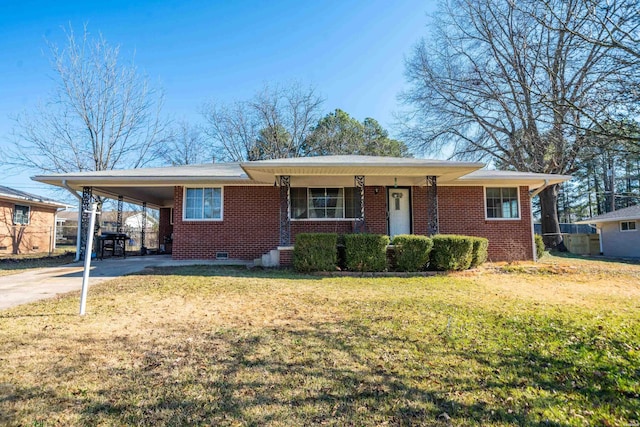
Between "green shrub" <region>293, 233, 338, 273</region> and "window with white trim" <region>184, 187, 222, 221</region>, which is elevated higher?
"window with white trim" <region>184, 187, 222, 221</region>

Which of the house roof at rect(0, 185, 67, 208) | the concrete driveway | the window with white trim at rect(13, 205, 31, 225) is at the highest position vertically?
the house roof at rect(0, 185, 67, 208)

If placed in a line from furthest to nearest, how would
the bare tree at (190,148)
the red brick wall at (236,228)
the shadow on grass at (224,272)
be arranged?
the bare tree at (190,148) → the red brick wall at (236,228) → the shadow on grass at (224,272)

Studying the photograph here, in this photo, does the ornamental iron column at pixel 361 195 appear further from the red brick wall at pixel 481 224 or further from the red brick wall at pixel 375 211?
the red brick wall at pixel 481 224

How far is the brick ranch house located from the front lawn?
15.9ft

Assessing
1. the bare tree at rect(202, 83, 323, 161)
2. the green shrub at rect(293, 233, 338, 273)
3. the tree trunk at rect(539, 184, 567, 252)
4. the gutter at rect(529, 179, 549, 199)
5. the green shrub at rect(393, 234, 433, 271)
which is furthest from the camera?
the bare tree at rect(202, 83, 323, 161)

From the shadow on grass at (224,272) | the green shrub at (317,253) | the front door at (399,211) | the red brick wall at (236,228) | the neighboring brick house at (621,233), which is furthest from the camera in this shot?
the neighboring brick house at (621,233)

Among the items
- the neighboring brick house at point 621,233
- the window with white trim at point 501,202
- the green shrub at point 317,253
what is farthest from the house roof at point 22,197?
the neighboring brick house at point 621,233

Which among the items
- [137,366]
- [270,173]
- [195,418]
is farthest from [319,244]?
[195,418]

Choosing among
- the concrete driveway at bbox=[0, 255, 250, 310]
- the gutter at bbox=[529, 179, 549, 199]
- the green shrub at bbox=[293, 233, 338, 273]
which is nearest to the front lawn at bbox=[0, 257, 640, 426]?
the concrete driveway at bbox=[0, 255, 250, 310]

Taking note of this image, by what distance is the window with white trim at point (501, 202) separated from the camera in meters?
11.2

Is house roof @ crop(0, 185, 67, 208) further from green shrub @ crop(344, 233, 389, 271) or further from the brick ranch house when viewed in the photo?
green shrub @ crop(344, 233, 389, 271)

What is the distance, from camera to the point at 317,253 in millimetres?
8414

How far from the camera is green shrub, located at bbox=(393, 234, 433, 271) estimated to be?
28.0 feet

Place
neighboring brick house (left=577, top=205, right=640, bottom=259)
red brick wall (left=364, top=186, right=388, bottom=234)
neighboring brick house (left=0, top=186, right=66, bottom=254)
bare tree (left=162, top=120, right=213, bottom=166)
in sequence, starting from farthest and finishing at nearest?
1. bare tree (left=162, top=120, right=213, bottom=166)
2. neighboring brick house (left=577, top=205, right=640, bottom=259)
3. neighboring brick house (left=0, top=186, right=66, bottom=254)
4. red brick wall (left=364, top=186, right=388, bottom=234)
